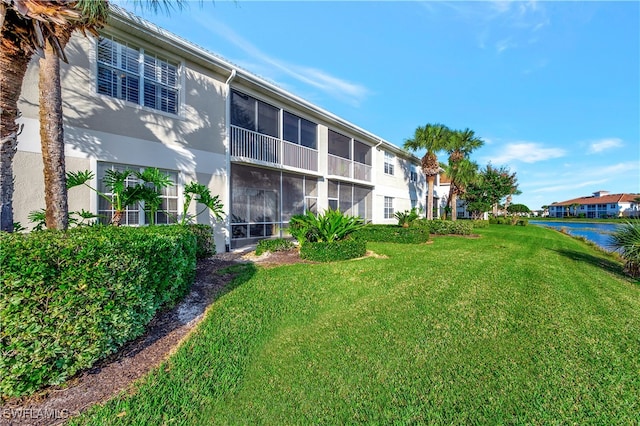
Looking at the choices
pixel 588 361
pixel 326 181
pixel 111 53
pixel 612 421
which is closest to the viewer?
pixel 612 421

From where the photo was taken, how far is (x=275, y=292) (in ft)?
18.1

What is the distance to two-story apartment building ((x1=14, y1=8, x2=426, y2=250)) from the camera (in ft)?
22.9

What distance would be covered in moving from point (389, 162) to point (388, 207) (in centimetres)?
358

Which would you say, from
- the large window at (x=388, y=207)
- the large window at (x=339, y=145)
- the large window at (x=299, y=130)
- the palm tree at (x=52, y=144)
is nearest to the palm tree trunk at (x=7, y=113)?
the palm tree at (x=52, y=144)

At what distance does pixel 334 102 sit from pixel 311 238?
1203 cm

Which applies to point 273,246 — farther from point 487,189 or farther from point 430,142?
point 487,189

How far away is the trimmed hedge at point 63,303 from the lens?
2436mm

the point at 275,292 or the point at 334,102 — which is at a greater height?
the point at 334,102

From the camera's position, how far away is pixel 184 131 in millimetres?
9125

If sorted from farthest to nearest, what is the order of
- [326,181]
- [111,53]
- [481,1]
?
[326,181]
[481,1]
[111,53]

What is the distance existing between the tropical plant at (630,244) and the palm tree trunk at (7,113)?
46.9 ft

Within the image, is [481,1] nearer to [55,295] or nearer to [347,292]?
[347,292]

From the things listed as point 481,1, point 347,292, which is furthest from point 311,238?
point 481,1

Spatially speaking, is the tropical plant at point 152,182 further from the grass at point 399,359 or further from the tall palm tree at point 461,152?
the tall palm tree at point 461,152
